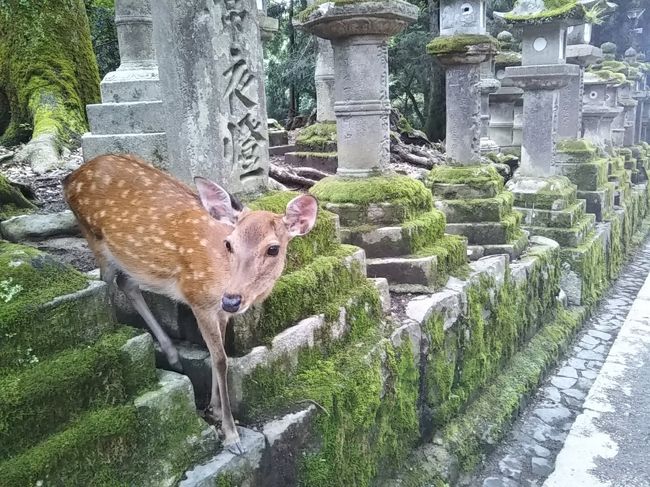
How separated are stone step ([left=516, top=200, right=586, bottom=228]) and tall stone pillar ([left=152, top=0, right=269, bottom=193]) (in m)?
5.52

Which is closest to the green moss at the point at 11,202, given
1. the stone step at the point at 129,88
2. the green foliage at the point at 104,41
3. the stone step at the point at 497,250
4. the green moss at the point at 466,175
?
the stone step at the point at 129,88

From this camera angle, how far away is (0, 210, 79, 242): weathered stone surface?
3525 millimetres

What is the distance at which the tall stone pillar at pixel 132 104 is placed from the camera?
4598 mm

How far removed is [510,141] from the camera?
1219 centimetres

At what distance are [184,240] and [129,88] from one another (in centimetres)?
273

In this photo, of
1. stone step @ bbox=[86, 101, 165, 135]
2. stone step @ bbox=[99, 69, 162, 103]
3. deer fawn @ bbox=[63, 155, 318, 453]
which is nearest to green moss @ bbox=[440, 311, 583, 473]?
deer fawn @ bbox=[63, 155, 318, 453]

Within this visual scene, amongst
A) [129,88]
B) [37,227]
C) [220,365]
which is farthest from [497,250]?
[37,227]

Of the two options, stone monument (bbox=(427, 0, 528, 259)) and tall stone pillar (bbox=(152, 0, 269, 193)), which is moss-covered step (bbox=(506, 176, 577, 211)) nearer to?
stone monument (bbox=(427, 0, 528, 259))

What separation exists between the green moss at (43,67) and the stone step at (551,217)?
586cm

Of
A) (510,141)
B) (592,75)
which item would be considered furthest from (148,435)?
(592,75)

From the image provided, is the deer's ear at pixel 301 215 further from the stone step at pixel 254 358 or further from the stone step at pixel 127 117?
the stone step at pixel 127 117

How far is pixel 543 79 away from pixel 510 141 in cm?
432

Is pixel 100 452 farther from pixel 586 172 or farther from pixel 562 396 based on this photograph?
pixel 586 172

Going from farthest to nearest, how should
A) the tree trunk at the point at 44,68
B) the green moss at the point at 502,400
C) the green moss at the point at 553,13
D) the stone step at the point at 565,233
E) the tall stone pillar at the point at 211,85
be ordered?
the stone step at the point at 565,233, the green moss at the point at 553,13, the tree trunk at the point at 44,68, the green moss at the point at 502,400, the tall stone pillar at the point at 211,85
